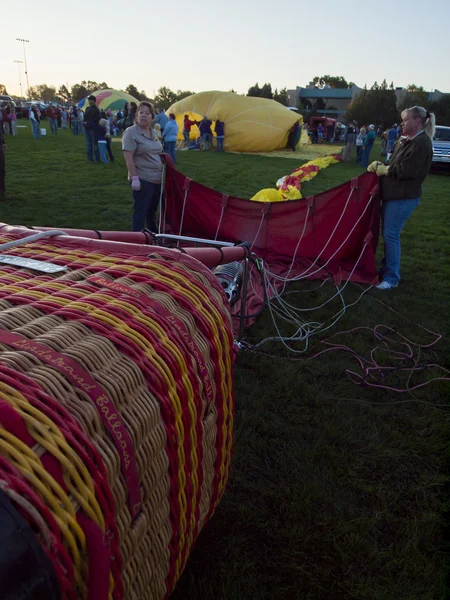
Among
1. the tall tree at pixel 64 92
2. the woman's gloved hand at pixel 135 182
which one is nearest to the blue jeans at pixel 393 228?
the woman's gloved hand at pixel 135 182

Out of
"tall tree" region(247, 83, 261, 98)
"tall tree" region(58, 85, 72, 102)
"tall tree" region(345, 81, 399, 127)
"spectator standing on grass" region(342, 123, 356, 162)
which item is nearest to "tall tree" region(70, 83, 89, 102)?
"tall tree" region(58, 85, 72, 102)

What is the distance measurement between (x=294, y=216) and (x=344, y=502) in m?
3.12

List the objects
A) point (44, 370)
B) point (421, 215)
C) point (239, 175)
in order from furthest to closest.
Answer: point (239, 175) < point (421, 215) < point (44, 370)

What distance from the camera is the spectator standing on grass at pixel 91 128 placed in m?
Result: 10.8

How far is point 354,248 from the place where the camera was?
4605 mm

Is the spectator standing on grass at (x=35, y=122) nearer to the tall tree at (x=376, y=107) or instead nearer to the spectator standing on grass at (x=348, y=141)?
the spectator standing on grass at (x=348, y=141)

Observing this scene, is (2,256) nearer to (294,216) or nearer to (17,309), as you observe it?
(17,309)

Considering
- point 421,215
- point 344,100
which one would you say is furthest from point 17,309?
point 344,100

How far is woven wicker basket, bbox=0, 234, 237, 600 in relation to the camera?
0.72 meters

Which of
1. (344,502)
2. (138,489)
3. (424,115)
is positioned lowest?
(344,502)

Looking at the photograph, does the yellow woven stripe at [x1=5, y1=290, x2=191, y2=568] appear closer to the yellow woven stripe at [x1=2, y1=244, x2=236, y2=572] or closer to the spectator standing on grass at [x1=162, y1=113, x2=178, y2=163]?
the yellow woven stripe at [x1=2, y1=244, x2=236, y2=572]

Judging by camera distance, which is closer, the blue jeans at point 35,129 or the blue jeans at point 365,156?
the blue jeans at point 365,156

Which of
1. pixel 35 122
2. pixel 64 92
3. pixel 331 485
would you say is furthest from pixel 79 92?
pixel 331 485

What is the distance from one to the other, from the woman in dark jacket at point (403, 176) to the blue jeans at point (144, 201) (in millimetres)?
2124
